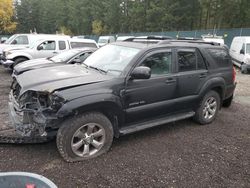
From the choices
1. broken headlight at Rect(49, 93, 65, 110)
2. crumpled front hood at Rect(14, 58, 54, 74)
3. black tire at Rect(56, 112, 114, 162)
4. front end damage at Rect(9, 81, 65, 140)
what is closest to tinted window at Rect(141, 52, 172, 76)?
black tire at Rect(56, 112, 114, 162)

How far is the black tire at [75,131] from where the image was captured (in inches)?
142

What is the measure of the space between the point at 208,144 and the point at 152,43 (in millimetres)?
2080

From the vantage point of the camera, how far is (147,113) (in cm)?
441

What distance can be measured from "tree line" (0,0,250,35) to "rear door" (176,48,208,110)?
1325 inches

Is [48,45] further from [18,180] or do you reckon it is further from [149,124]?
[18,180]

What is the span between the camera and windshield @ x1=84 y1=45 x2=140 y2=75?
14.1 feet

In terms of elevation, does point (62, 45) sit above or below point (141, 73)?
below

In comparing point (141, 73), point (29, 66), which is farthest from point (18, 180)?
point (29, 66)

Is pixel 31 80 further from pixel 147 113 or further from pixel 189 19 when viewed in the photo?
pixel 189 19

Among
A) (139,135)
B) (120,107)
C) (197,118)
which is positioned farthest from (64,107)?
(197,118)

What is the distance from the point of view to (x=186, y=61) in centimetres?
505

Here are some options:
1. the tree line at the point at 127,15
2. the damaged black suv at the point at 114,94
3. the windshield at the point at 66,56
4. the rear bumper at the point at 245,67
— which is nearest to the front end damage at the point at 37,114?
the damaged black suv at the point at 114,94

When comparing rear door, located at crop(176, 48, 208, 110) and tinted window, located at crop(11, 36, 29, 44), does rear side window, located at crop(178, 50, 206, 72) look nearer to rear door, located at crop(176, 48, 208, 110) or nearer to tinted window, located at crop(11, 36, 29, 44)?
rear door, located at crop(176, 48, 208, 110)

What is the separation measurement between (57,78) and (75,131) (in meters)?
0.88
